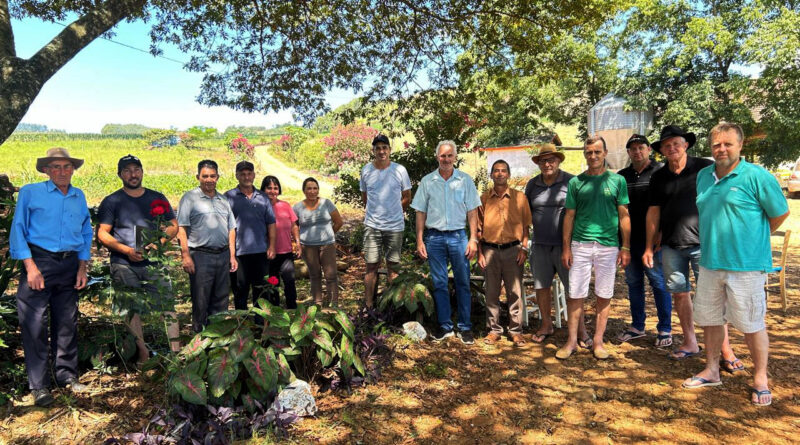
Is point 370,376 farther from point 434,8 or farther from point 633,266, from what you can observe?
point 434,8

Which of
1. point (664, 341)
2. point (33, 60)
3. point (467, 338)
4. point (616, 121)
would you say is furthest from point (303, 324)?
point (616, 121)

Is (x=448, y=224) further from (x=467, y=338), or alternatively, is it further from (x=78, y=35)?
(x=78, y=35)

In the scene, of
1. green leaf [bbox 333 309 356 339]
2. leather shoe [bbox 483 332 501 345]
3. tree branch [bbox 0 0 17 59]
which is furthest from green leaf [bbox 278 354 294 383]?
tree branch [bbox 0 0 17 59]

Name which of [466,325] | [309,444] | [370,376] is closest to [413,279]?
[466,325]

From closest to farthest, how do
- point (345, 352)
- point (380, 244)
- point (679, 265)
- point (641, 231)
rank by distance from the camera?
1. point (345, 352)
2. point (679, 265)
3. point (641, 231)
4. point (380, 244)

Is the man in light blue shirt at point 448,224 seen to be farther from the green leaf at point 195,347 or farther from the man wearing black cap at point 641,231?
the green leaf at point 195,347

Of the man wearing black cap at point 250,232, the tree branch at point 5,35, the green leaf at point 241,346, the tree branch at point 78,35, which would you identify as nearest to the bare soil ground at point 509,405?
the green leaf at point 241,346

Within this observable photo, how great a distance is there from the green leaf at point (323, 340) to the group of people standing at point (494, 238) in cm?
51

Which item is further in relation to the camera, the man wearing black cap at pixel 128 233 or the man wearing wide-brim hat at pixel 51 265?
the man wearing black cap at pixel 128 233

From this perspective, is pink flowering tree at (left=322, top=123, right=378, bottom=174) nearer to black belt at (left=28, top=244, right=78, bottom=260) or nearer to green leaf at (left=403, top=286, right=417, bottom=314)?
green leaf at (left=403, top=286, right=417, bottom=314)

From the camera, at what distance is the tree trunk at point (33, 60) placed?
14.7 feet

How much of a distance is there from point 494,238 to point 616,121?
62.1 feet

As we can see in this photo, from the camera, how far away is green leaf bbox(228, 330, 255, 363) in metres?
2.92

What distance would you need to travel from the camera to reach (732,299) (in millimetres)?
3162
